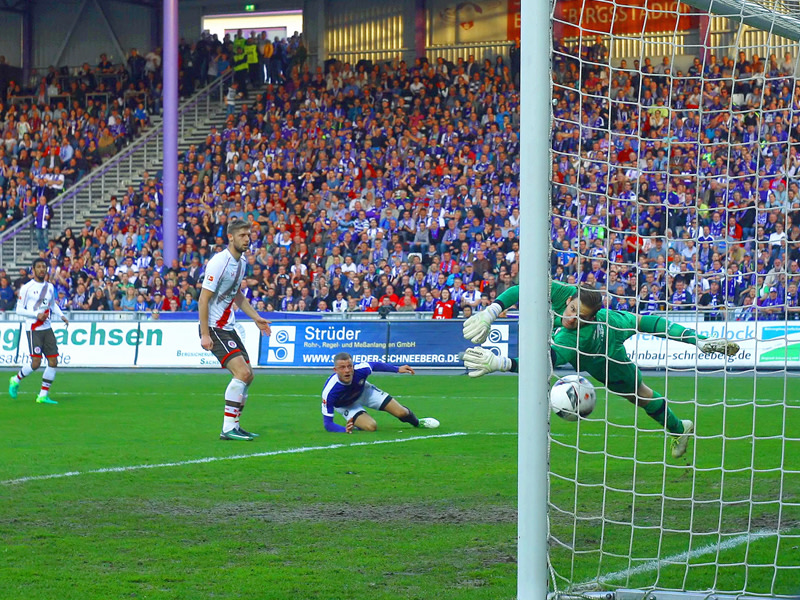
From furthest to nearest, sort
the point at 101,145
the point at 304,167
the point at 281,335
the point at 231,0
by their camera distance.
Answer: the point at 231,0 < the point at 101,145 < the point at 304,167 < the point at 281,335

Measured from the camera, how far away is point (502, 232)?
24422 mm

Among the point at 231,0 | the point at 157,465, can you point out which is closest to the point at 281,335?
the point at 157,465

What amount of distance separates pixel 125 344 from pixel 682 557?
17.8 metres

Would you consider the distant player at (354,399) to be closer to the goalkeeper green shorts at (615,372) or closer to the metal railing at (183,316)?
the goalkeeper green shorts at (615,372)

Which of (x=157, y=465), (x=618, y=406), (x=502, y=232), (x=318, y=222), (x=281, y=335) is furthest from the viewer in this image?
(x=318, y=222)

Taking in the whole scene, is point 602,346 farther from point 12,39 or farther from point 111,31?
point 12,39

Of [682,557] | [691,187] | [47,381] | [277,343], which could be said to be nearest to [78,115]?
[277,343]

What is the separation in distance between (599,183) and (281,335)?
6.89 meters

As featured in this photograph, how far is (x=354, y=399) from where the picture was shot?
12.0 metres

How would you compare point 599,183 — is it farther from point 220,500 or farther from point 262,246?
point 220,500

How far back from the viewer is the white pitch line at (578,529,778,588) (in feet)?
17.6

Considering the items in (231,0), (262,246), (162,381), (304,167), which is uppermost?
(231,0)

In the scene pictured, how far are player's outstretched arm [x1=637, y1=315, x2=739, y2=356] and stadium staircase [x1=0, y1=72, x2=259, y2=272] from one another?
2536 centimetres

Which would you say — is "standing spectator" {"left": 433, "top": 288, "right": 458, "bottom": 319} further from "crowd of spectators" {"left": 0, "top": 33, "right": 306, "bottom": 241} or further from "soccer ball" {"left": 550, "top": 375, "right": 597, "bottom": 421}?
"crowd of spectators" {"left": 0, "top": 33, "right": 306, "bottom": 241}
